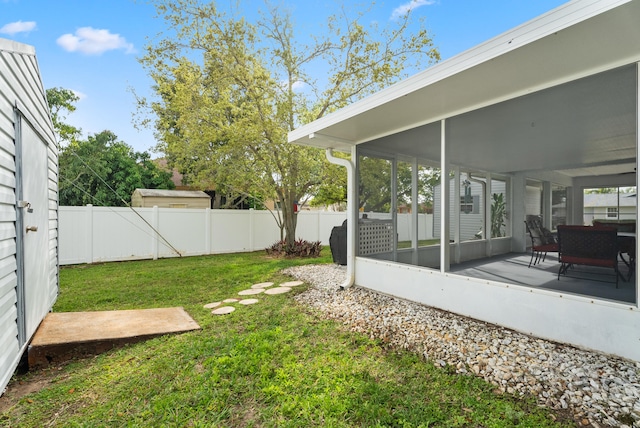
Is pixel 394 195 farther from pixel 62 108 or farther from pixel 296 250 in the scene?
pixel 62 108

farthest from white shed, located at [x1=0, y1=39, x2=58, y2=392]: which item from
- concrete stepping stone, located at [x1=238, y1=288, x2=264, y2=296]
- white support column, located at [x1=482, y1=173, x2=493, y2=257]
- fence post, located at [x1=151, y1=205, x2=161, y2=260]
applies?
white support column, located at [x1=482, y1=173, x2=493, y2=257]

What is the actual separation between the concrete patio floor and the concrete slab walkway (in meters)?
3.63

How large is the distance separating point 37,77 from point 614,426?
523 cm

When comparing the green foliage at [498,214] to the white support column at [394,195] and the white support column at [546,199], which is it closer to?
the white support column at [546,199]

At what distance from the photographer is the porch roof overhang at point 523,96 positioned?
2105mm

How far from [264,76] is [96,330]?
6655mm

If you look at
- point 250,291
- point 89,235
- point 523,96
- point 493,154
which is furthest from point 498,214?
point 89,235

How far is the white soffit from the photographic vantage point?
78.5 inches

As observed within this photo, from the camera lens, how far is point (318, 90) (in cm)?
868

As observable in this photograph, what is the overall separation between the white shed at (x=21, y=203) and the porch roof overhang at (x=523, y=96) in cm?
304

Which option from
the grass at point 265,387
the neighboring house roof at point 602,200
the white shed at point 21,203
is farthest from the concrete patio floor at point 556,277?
the white shed at point 21,203

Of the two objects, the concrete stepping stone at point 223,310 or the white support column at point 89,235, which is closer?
the concrete stepping stone at point 223,310

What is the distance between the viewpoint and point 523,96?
10.1 ft

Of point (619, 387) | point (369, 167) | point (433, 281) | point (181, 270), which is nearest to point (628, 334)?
point (619, 387)
